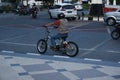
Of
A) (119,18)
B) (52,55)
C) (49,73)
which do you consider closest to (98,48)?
(52,55)

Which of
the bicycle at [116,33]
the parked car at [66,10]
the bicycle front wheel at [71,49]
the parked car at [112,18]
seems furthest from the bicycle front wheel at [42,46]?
the parked car at [66,10]

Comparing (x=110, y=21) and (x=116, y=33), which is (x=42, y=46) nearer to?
(x=116, y=33)

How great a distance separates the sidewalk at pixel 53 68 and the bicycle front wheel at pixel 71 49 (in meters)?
0.39

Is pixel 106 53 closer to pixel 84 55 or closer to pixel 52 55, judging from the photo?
pixel 84 55

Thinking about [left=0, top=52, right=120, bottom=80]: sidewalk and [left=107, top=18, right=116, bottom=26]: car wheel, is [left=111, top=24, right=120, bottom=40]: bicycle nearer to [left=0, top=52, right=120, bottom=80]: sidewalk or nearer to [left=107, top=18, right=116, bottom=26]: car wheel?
[left=0, top=52, right=120, bottom=80]: sidewalk

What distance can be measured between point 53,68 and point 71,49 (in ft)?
7.38

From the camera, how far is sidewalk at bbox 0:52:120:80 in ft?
30.6

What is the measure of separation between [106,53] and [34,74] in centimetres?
455

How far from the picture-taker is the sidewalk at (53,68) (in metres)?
9.33

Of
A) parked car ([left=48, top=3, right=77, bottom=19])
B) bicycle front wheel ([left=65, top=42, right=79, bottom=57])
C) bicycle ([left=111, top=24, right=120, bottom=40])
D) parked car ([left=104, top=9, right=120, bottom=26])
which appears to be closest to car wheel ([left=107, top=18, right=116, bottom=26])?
parked car ([left=104, top=9, right=120, bottom=26])

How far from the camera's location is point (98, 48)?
14.8 meters

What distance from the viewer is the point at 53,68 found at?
10367mm

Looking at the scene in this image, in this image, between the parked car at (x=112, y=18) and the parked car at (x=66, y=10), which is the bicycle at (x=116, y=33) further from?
the parked car at (x=66, y=10)

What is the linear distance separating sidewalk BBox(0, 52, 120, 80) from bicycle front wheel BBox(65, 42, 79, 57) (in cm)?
39
